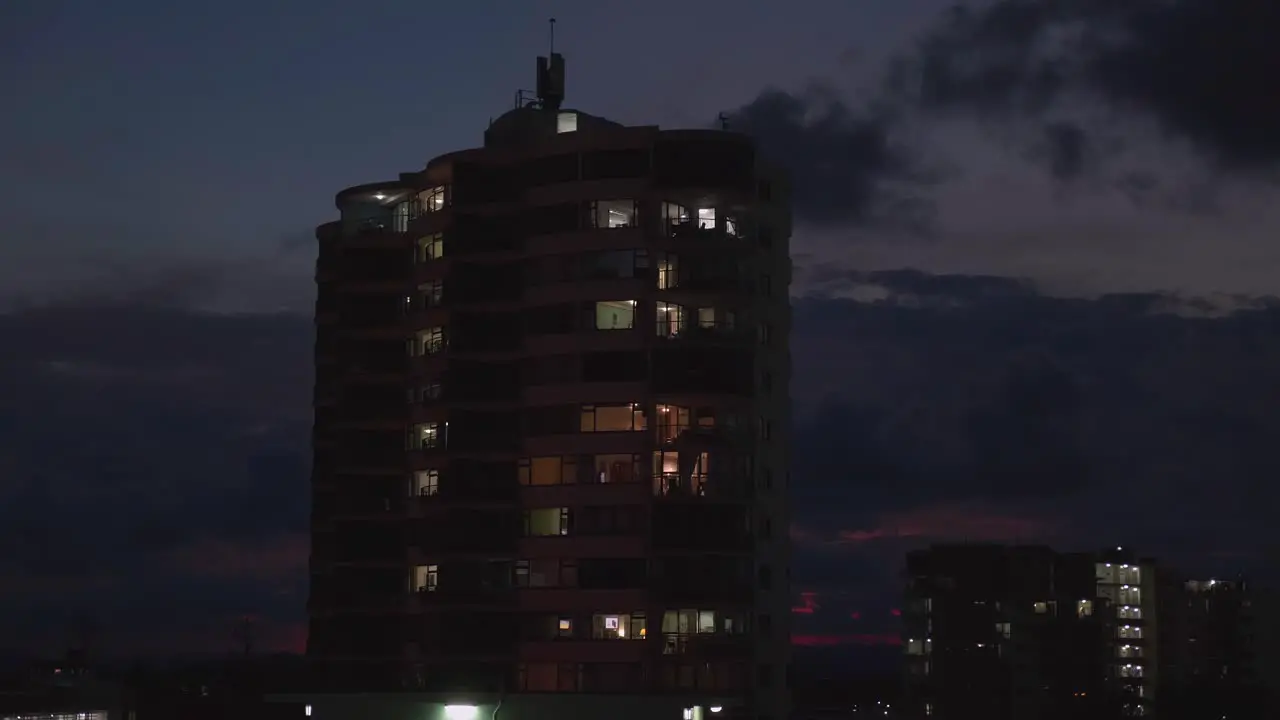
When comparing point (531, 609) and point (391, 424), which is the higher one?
point (391, 424)

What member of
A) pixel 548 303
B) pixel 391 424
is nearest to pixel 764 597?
pixel 548 303

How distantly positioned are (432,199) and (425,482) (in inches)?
745

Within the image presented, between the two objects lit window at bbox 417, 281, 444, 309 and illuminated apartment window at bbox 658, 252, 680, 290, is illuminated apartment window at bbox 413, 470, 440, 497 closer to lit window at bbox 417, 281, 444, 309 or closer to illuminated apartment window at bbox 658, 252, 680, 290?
lit window at bbox 417, 281, 444, 309

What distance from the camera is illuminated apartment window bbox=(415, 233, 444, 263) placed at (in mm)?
110375

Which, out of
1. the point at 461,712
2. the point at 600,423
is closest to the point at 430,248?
the point at 600,423

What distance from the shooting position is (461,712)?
99312 millimetres

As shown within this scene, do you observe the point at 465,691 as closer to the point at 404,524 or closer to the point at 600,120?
the point at 404,524

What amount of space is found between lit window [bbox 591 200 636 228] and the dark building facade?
134mm

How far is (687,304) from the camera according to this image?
99.6m

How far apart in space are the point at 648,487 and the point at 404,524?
24.0m

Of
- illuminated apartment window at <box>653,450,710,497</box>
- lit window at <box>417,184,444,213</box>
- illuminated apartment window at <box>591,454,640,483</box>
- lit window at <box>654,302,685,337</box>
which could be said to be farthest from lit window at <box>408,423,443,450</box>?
lit window at <box>654,302,685,337</box>

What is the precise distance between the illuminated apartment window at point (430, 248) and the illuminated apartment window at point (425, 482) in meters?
14.0

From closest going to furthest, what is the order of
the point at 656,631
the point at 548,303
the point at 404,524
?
the point at 656,631 < the point at 548,303 < the point at 404,524

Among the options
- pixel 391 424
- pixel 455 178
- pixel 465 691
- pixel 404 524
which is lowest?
pixel 465 691
